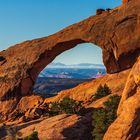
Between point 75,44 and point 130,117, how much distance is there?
31.8 meters

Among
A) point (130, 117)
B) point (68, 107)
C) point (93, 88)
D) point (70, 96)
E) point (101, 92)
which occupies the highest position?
point (93, 88)

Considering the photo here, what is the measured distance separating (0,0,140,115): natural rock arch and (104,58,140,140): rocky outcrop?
71.4 feet

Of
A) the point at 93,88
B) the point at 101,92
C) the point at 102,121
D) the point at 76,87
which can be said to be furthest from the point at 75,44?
the point at 102,121

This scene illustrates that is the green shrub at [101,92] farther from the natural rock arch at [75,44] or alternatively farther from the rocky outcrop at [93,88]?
the natural rock arch at [75,44]

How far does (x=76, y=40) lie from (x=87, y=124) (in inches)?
813

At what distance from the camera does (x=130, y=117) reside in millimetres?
28062

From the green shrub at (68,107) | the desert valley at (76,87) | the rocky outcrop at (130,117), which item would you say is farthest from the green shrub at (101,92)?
the rocky outcrop at (130,117)

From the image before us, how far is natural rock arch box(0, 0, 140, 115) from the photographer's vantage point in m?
52.0

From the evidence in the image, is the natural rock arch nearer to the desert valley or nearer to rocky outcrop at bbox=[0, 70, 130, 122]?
the desert valley

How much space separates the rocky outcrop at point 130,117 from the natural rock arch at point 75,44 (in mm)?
21768

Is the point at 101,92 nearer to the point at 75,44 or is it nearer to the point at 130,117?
the point at 75,44

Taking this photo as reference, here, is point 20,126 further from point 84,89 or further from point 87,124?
point 84,89

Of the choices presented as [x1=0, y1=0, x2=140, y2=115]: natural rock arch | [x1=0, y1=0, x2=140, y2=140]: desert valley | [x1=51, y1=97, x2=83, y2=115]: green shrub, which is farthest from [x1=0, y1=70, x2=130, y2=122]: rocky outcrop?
[x1=51, y1=97, x2=83, y2=115]: green shrub

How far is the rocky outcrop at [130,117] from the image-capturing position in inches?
1102
